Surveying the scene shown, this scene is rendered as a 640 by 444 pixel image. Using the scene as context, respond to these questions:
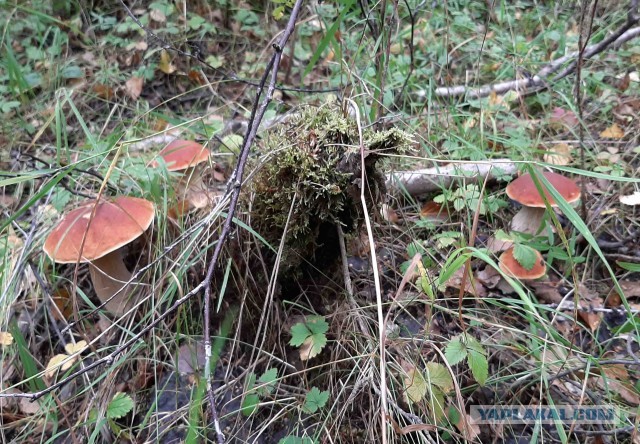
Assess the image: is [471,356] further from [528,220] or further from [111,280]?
[111,280]

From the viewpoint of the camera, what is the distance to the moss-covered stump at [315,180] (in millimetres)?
A: 1477

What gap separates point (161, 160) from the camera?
2189mm

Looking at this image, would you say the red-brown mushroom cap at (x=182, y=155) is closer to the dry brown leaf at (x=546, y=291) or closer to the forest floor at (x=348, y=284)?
the forest floor at (x=348, y=284)

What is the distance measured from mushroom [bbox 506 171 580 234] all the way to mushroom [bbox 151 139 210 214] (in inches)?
59.9

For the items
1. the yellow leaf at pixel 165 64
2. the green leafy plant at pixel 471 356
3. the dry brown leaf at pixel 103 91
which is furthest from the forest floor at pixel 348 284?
the yellow leaf at pixel 165 64

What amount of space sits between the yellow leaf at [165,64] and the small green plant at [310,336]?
309cm

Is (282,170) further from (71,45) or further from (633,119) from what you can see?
(71,45)

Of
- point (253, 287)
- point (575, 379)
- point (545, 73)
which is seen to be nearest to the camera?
point (575, 379)

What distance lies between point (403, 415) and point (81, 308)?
1696mm

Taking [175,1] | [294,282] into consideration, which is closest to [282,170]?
[294,282]

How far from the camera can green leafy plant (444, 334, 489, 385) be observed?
1.25 metres

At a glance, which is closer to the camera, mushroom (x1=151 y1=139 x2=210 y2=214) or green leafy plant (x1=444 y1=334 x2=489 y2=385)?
green leafy plant (x1=444 y1=334 x2=489 y2=385)

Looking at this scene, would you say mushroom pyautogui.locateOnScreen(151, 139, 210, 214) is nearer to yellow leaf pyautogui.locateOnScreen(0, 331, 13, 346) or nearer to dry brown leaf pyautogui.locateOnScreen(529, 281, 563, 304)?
yellow leaf pyautogui.locateOnScreen(0, 331, 13, 346)

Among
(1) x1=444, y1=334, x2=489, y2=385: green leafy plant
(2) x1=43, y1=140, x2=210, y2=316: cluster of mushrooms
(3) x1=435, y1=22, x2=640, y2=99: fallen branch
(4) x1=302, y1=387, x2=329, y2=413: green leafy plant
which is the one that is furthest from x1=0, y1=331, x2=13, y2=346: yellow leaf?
(3) x1=435, y1=22, x2=640, y2=99: fallen branch
